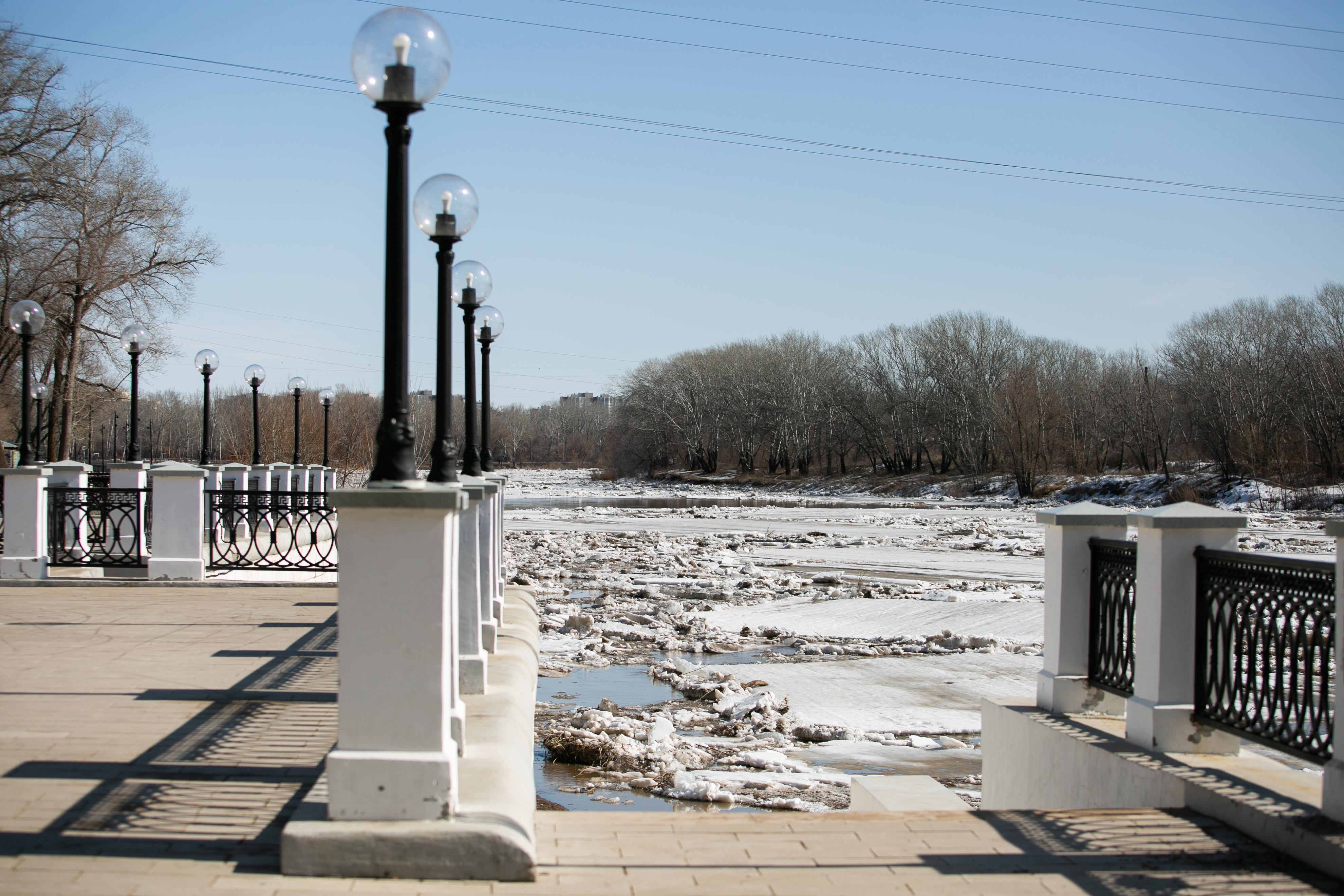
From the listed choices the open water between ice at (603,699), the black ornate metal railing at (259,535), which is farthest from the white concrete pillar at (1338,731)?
the black ornate metal railing at (259,535)

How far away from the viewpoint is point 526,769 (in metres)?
5.64

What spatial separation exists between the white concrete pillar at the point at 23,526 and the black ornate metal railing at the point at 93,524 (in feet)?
0.88

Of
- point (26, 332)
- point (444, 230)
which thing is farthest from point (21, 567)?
point (444, 230)

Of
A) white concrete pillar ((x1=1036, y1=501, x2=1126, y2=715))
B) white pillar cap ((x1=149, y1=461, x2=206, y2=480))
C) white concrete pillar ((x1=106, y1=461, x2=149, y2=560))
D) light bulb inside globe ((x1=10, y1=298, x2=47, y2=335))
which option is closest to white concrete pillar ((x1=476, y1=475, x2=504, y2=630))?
white concrete pillar ((x1=1036, y1=501, x2=1126, y2=715))

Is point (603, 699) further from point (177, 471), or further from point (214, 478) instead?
point (214, 478)

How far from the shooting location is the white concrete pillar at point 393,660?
4379 millimetres

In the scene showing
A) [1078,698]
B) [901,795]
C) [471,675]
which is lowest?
[901,795]

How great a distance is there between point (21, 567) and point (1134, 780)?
13.2 metres

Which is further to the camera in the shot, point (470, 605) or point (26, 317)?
point (26, 317)

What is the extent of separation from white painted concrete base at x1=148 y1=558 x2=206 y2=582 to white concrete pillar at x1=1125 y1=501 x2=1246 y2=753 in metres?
11.1

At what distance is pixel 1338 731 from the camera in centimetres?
489

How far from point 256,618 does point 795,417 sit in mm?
82875

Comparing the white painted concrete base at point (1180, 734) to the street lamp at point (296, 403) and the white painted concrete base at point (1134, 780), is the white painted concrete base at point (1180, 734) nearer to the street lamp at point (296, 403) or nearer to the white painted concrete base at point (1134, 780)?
the white painted concrete base at point (1134, 780)

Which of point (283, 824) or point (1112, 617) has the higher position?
point (1112, 617)
